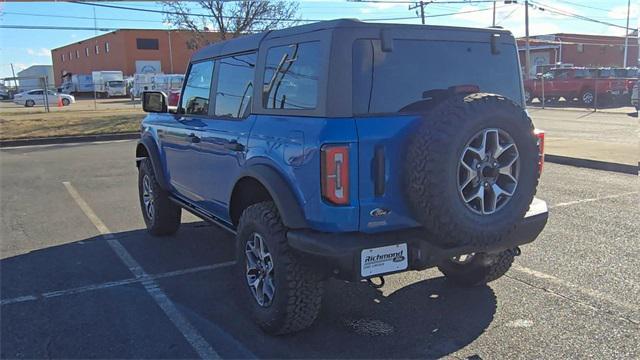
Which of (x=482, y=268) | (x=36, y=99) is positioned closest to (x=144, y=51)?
(x=36, y=99)

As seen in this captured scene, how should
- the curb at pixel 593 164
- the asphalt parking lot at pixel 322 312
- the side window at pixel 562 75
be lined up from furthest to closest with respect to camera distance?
the side window at pixel 562 75 → the curb at pixel 593 164 → the asphalt parking lot at pixel 322 312

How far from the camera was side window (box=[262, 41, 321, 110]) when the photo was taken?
3.24 m

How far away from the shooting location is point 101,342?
3449 millimetres

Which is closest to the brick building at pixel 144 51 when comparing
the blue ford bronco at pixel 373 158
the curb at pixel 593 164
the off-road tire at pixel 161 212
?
the curb at pixel 593 164

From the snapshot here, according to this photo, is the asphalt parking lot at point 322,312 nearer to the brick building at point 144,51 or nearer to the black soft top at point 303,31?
the black soft top at point 303,31

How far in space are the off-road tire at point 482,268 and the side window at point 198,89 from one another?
247cm

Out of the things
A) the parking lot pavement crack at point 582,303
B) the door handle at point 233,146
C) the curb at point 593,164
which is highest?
the door handle at point 233,146

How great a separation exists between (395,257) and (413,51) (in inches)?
50.4

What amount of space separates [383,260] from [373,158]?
0.58 meters

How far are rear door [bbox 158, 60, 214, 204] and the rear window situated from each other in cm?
184

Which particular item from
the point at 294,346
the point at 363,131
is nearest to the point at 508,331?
the point at 294,346

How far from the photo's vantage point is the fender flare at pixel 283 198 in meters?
3.17

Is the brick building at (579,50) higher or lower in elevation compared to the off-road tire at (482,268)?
higher

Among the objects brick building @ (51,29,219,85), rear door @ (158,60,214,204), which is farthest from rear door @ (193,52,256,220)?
brick building @ (51,29,219,85)
